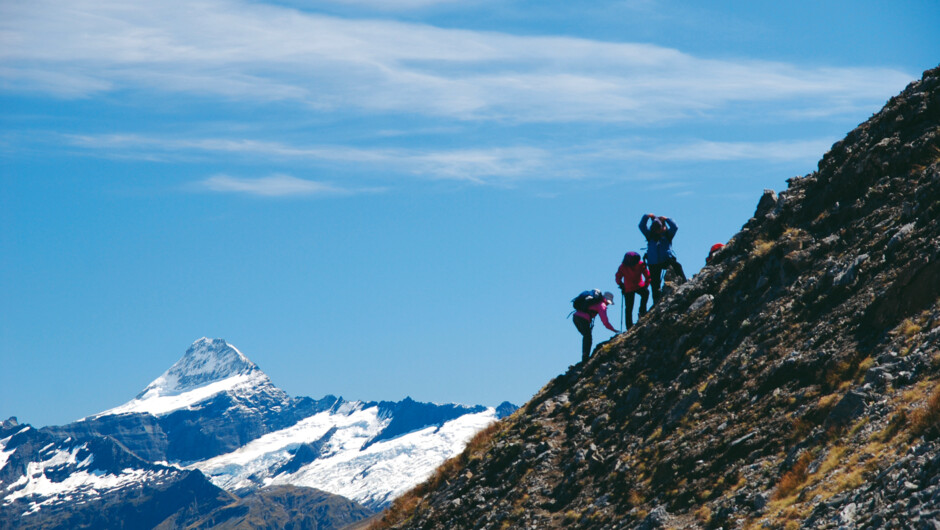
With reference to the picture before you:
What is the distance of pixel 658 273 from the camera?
3244 cm

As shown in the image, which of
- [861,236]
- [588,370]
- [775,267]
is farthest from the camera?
[588,370]

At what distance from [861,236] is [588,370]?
10.3 m

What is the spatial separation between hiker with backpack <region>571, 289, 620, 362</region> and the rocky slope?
852 mm

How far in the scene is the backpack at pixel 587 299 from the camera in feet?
105

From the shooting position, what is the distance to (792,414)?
63.4 ft

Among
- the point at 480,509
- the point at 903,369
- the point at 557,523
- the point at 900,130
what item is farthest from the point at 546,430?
the point at 900,130

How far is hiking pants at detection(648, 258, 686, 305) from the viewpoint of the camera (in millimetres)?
31984

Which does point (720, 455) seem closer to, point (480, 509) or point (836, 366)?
point (836, 366)

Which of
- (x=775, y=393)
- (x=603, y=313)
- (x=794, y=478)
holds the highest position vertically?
(x=603, y=313)

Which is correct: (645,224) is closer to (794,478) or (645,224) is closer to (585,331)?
(585,331)

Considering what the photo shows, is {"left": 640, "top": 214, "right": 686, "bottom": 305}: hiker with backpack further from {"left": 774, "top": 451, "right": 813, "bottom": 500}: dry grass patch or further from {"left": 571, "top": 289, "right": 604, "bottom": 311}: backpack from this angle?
{"left": 774, "top": 451, "right": 813, "bottom": 500}: dry grass patch

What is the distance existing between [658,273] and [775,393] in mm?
11990

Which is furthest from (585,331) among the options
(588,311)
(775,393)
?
(775,393)

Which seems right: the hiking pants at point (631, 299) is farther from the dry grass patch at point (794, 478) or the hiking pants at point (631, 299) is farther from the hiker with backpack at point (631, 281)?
the dry grass patch at point (794, 478)
